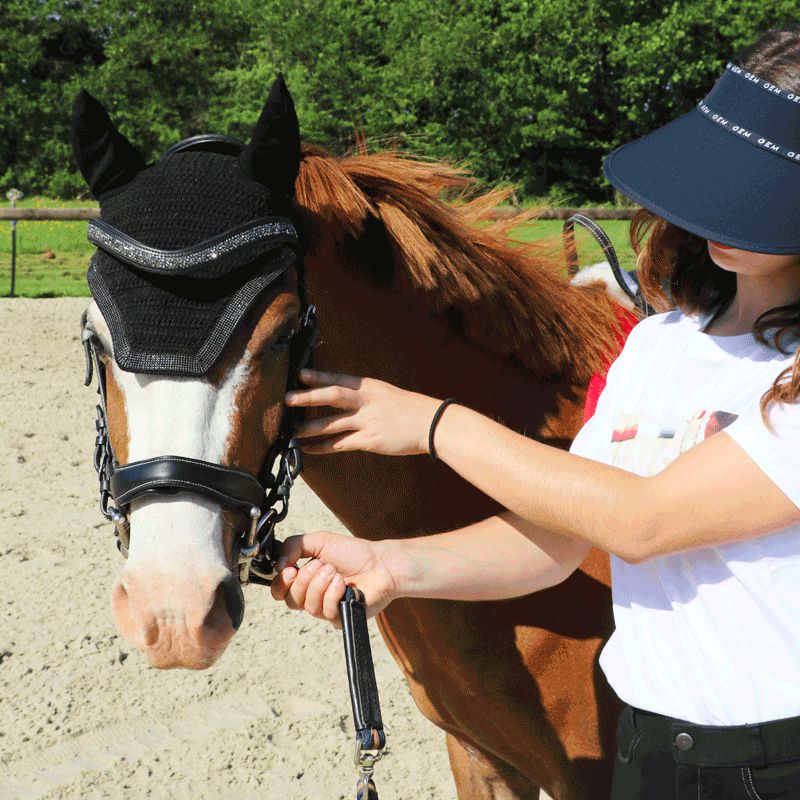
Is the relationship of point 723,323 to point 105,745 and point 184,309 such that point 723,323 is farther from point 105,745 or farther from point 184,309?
point 105,745

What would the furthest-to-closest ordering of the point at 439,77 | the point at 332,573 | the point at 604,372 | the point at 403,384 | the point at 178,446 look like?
the point at 439,77
the point at 604,372
the point at 403,384
the point at 332,573
the point at 178,446

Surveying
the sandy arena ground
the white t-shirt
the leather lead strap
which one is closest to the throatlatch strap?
the leather lead strap

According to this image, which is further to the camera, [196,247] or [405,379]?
[405,379]

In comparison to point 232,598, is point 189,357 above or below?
above

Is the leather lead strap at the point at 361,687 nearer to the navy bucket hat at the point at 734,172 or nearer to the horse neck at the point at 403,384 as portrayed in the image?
the horse neck at the point at 403,384

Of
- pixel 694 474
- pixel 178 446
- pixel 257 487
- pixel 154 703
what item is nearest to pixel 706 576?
pixel 694 474

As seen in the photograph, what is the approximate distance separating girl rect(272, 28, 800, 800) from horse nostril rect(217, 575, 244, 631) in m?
0.11

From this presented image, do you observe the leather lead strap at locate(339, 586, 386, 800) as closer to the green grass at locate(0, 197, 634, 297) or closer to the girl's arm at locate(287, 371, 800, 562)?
the girl's arm at locate(287, 371, 800, 562)

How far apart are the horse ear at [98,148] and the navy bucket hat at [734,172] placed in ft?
2.83

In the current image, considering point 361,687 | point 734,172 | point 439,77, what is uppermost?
point 734,172

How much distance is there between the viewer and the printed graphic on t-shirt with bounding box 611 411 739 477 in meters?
1.25

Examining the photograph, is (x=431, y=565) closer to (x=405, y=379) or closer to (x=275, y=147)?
(x=405, y=379)

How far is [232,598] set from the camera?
51.6 inches

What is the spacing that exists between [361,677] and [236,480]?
1.19ft
